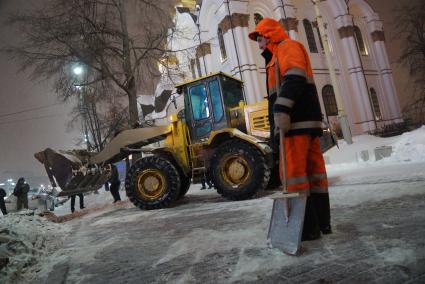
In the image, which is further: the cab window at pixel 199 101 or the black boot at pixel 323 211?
the cab window at pixel 199 101

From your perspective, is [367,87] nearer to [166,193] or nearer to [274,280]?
[166,193]

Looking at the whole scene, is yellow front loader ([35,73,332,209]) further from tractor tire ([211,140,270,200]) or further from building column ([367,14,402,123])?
building column ([367,14,402,123])

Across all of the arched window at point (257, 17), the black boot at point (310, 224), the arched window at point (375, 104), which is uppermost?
the arched window at point (257, 17)

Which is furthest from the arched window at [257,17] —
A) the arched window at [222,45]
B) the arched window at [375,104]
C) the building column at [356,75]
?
the arched window at [375,104]

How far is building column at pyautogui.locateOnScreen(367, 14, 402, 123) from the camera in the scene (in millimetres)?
28094

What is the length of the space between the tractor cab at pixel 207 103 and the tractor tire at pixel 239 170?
0.84 metres

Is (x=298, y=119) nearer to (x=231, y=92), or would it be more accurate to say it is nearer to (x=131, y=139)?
(x=231, y=92)

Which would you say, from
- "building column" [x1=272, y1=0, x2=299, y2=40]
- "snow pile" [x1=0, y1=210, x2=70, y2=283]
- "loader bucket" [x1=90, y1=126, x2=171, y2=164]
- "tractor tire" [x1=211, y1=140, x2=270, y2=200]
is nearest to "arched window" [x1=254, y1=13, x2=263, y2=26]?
"building column" [x1=272, y1=0, x2=299, y2=40]

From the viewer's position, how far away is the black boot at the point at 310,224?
3.02m

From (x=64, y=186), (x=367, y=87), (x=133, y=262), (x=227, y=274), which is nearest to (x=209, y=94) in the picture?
(x=64, y=186)

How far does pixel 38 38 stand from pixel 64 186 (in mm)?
9851

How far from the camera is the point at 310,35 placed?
25719 mm

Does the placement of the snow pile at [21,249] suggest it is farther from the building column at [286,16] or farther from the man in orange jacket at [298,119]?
the building column at [286,16]

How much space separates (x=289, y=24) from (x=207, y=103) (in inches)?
731
